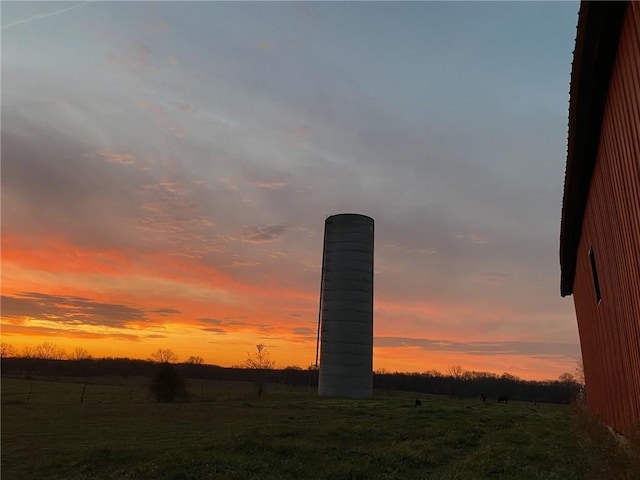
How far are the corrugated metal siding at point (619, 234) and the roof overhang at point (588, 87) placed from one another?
0.70 feet

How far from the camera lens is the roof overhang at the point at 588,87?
748 cm

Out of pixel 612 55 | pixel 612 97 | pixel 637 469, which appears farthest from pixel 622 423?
pixel 612 55

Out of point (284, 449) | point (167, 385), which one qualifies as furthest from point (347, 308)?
point (284, 449)

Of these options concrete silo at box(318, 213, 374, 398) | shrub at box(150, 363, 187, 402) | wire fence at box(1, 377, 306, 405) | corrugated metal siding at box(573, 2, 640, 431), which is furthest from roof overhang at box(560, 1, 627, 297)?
concrete silo at box(318, 213, 374, 398)

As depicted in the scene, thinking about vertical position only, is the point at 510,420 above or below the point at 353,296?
below

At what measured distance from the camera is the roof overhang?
7480mm

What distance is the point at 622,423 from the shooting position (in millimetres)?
11383

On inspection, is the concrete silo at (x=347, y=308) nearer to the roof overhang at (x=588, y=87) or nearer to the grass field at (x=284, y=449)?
the grass field at (x=284, y=449)

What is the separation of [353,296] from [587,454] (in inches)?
1395

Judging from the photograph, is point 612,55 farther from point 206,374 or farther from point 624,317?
point 206,374

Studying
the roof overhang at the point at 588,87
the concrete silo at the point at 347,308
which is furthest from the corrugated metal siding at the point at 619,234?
the concrete silo at the point at 347,308

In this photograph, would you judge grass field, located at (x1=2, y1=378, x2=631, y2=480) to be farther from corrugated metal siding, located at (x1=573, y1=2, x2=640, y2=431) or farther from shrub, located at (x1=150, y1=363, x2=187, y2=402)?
shrub, located at (x1=150, y1=363, x2=187, y2=402)

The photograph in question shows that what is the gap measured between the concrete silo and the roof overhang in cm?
3557

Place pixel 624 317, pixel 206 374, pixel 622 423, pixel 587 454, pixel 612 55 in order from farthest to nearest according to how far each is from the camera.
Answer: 1. pixel 206 374
2. pixel 587 454
3. pixel 622 423
4. pixel 624 317
5. pixel 612 55
